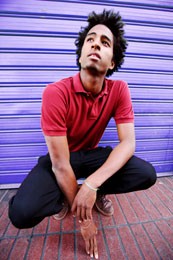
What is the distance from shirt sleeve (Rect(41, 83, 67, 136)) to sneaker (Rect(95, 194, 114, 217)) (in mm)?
1205

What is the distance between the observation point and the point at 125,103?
1750mm

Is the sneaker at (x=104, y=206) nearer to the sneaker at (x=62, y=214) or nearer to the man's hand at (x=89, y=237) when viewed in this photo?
the sneaker at (x=62, y=214)

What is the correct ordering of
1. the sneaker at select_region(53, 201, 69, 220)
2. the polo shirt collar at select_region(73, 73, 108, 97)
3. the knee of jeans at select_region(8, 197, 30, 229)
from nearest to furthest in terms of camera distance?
1. the knee of jeans at select_region(8, 197, 30, 229)
2. the polo shirt collar at select_region(73, 73, 108, 97)
3. the sneaker at select_region(53, 201, 69, 220)

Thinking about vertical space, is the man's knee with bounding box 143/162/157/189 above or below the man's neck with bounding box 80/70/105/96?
below

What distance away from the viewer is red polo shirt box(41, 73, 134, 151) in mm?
1451

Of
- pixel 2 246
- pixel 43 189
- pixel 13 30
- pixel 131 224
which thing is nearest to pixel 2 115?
pixel 13 30

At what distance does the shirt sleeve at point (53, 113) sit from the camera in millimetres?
1420

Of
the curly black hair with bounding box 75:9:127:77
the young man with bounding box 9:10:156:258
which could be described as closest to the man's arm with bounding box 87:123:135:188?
the young man with bounding box 9:10:156:258

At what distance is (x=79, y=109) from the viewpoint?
1597mm

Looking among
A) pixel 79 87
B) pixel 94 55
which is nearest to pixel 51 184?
pixel 79 87

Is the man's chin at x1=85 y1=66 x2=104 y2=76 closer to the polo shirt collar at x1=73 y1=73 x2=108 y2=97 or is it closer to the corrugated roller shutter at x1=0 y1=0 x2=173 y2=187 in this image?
the polo shirt collar at x1=73 y1=73 x2=108 y2=97

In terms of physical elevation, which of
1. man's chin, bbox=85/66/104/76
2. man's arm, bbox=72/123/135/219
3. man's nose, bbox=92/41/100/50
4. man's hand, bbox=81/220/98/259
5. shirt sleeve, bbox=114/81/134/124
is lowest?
man's hand, bbox=81/220/98/259

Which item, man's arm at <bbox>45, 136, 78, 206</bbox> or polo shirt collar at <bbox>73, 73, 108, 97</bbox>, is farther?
polo shirt collar at <bbox>73, 73, 108, 97</bbox>

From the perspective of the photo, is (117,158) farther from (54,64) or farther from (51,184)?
(54,64)
